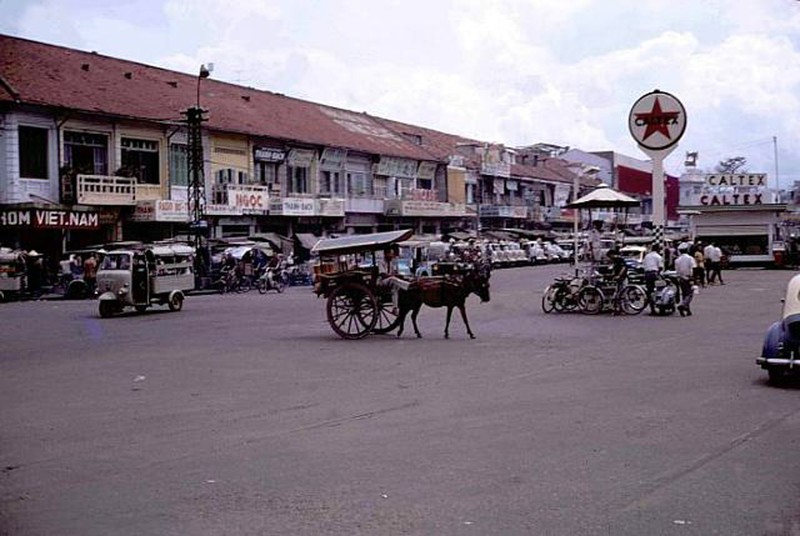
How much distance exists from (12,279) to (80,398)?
22034mm

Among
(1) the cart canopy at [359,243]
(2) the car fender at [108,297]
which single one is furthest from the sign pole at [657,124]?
(2) the car fender at [108,297]

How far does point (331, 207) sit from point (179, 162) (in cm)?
1041

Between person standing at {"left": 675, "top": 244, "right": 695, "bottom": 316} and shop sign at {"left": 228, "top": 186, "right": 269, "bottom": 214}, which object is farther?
shop sign at {"left": 228, "top": 186, "right": 269, "bottom": 214}

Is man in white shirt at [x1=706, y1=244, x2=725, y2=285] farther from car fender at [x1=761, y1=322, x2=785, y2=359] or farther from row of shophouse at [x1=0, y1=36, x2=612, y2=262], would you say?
car fender at [x1=761, y1=322, x2=785, y2=359]

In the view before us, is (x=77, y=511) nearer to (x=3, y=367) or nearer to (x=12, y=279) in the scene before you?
(x=3, y=367)

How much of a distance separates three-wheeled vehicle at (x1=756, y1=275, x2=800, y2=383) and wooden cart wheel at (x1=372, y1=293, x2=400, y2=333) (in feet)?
25.4

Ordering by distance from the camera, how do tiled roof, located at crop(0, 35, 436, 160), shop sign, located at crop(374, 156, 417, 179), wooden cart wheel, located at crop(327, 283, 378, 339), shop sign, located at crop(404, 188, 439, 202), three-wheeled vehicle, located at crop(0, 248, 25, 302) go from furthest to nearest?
shop sign, located at crop(404, 188, 439, 202) → shop sign, located at crop(374, 156, 417, 179) → tiled roof, located at crop(0, 35, 436, 160) → three-wheeled vehicle, located at crop(0, 248, 25, 302) → wooden cart wheel, located at crop(327, 283, 378, 339)

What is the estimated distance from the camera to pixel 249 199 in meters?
46.0

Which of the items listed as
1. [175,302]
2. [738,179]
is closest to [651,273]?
[175,302]

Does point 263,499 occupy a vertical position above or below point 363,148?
below

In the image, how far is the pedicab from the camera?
58.3 ft

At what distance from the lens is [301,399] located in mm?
11062

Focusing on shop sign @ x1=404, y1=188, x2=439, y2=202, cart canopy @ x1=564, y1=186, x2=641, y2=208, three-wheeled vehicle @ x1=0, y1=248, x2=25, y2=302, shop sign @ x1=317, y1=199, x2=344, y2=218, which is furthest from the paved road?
shop sign @ x1=404, y1=188, x2=439, y2=202

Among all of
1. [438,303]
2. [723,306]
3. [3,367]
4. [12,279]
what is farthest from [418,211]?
[3,367]
